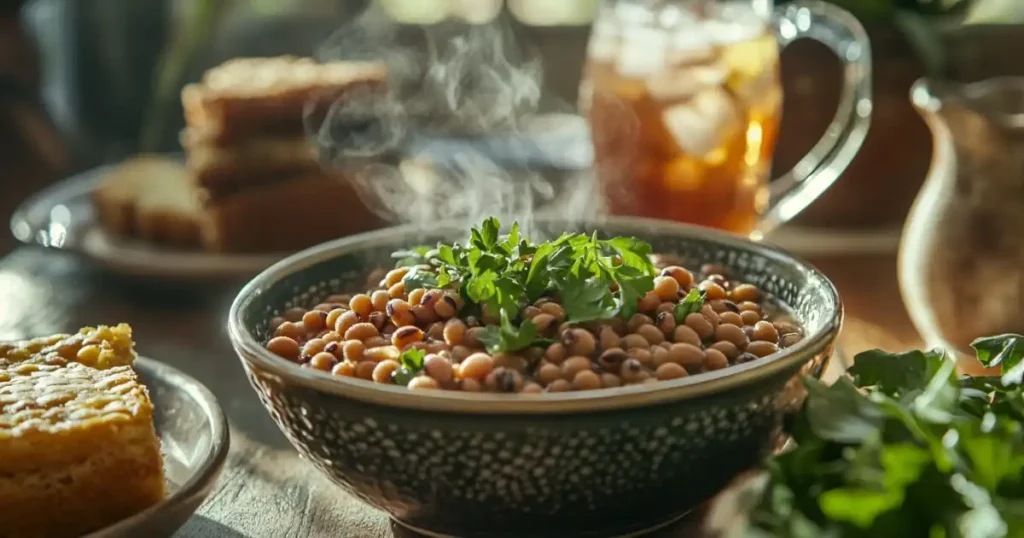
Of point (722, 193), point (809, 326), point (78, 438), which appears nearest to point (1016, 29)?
point (722, 193)

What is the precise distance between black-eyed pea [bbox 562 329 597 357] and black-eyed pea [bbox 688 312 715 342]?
0.40ft

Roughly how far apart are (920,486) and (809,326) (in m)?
0.32

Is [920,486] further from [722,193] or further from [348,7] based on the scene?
[348,7]

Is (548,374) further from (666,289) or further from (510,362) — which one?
(666,289)

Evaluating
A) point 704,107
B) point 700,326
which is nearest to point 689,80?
point 704,107

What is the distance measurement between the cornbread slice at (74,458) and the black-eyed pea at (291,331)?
0.46ft

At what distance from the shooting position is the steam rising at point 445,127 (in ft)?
6.64

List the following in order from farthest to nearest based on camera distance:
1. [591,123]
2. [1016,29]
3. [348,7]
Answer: [348,7]
[1016,29]
[591,123]

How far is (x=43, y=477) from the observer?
0.89 metres

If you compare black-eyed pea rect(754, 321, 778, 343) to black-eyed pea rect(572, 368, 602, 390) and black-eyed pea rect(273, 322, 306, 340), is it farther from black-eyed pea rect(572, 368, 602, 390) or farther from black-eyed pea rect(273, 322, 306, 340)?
black-eyed pea rect(273, 322, 306, 340)

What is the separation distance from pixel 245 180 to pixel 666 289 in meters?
1.22

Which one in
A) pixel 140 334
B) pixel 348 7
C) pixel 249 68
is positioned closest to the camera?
pixel 140 334

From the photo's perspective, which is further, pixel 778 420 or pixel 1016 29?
pixel 1016 29

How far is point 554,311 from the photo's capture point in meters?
0.96
